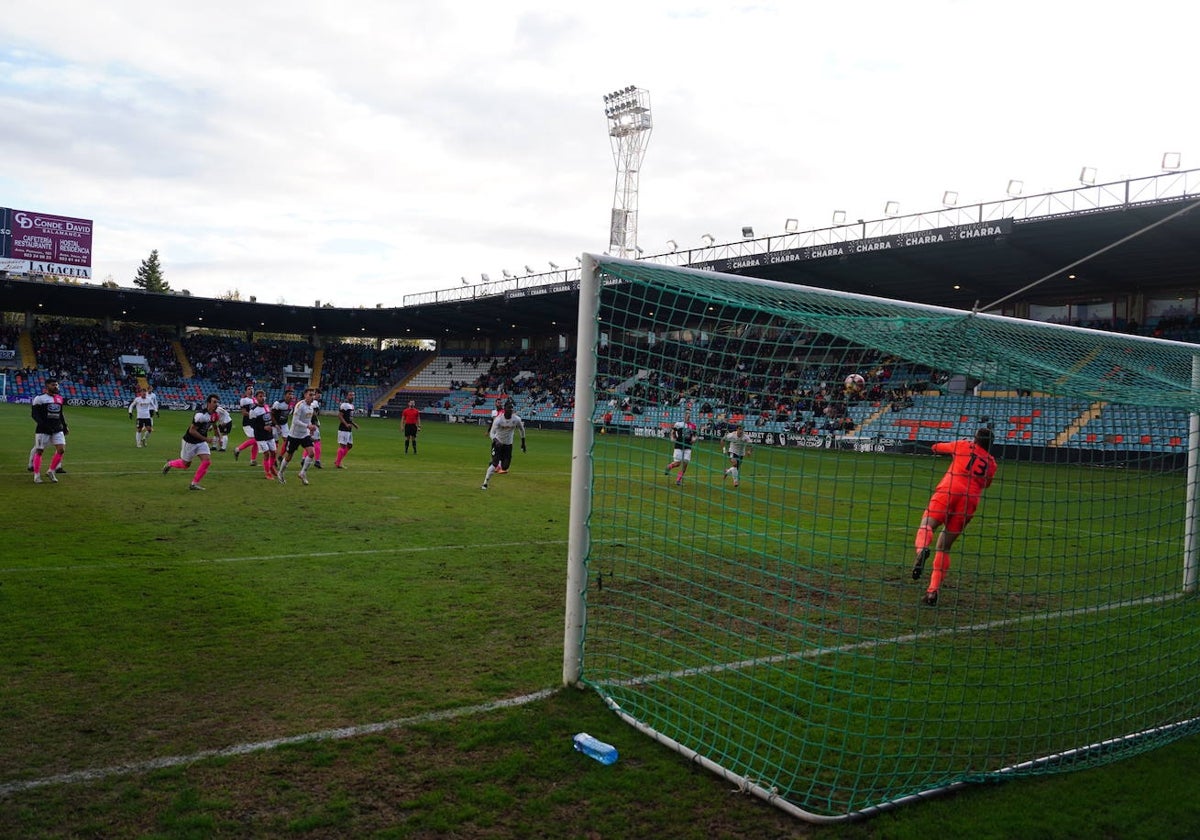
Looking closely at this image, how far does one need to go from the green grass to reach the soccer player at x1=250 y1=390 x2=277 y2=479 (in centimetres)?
653

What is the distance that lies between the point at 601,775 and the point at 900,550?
7.92 m

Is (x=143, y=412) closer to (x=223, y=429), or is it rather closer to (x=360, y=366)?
(x=223, y=429)

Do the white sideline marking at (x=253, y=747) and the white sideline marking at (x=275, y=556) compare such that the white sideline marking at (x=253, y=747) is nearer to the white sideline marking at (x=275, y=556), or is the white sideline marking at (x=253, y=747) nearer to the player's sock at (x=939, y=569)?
the player's sock at (x=939, y=569)

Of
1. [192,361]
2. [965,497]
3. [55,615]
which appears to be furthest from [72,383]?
[965,497]

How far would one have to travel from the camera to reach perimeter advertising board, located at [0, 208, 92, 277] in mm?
51791

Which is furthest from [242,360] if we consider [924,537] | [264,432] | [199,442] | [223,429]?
[924,537]

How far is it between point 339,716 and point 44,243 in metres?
61.9

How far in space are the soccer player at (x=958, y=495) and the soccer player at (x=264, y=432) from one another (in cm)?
1285

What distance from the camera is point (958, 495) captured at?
737 centimetres

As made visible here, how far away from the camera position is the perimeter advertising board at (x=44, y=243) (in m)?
51.8

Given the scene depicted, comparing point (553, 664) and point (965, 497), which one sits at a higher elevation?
point (965, 497)

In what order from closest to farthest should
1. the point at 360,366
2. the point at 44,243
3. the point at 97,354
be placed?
1. the point at 44,243
2. the point at 97,354
3. the point at 360,366

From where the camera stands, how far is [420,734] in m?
4.38

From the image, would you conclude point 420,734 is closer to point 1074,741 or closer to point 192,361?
point 1074,741
